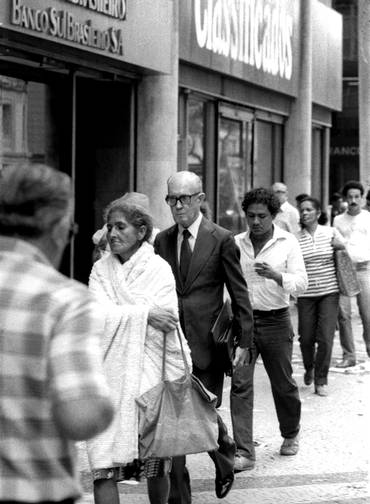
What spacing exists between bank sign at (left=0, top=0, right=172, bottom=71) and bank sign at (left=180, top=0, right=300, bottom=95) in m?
1.14

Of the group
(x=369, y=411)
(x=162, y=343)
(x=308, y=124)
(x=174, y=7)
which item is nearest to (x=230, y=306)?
Answer: (x=162, y=343)

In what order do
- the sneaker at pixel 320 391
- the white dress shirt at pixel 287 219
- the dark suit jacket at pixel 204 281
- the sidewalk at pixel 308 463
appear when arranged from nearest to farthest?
the dark suit jacket at pixel 204 281
the sidewalk at pixel 308 463
the sneaker at pixel 320 391
the white dress shirt at pixel 287 219

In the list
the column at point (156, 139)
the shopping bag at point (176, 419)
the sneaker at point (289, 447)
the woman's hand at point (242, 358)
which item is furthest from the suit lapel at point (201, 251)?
the column at point (156, 139)

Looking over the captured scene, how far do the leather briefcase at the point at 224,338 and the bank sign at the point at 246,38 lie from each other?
903 cm

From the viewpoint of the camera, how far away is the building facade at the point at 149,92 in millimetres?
11828

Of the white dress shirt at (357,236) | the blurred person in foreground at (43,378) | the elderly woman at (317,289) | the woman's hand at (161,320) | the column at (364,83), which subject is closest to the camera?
the blurred person in foreground at (43,378)

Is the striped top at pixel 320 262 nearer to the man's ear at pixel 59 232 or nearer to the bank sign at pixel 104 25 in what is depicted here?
the bank sign at pixel 104 25

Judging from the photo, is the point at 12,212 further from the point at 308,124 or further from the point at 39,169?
the point at 308,124

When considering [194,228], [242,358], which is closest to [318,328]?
[242,358]

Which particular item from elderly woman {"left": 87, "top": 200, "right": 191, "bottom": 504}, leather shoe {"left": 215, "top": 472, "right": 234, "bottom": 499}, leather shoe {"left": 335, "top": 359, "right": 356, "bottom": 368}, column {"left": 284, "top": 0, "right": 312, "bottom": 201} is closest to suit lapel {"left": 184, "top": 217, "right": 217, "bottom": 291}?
elderly woman {"left": 87, "top": 200, "right": 191, "bottom": 504}

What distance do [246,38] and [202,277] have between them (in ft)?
39.2

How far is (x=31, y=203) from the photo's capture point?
2883mm

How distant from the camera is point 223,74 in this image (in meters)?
17.2

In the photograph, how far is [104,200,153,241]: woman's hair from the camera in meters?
5.64
